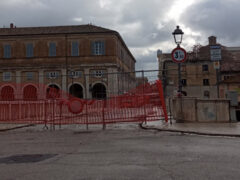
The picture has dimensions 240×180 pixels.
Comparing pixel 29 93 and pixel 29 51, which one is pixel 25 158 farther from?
pixel 29 51

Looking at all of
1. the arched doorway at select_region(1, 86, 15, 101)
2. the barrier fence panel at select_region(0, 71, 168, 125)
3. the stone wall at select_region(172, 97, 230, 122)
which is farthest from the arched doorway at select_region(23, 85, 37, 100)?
the stone wall at select_region(172, 97, 230, 122)

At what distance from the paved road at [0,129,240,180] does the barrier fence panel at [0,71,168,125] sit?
382cm

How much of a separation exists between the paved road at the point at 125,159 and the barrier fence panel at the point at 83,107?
3.82 m

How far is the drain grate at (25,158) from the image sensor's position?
6715 millimetres

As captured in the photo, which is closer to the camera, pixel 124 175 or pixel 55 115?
pixel 124 175

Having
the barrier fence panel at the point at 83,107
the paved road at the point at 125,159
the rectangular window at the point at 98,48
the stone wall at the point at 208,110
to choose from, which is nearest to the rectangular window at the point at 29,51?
the rectangular window at the point at 98,48

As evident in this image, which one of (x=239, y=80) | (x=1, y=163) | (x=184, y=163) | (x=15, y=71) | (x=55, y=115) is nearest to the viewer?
(x=184, y=163)

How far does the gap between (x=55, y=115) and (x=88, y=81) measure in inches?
1616

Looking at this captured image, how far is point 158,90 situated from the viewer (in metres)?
13.2

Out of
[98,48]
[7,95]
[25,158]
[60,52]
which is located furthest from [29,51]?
[25,158]

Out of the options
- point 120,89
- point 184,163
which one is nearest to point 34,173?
point 184,163

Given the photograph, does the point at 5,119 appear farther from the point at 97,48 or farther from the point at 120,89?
the point at 97,48

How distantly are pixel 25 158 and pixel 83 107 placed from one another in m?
7.27

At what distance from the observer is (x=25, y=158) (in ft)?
23.2
